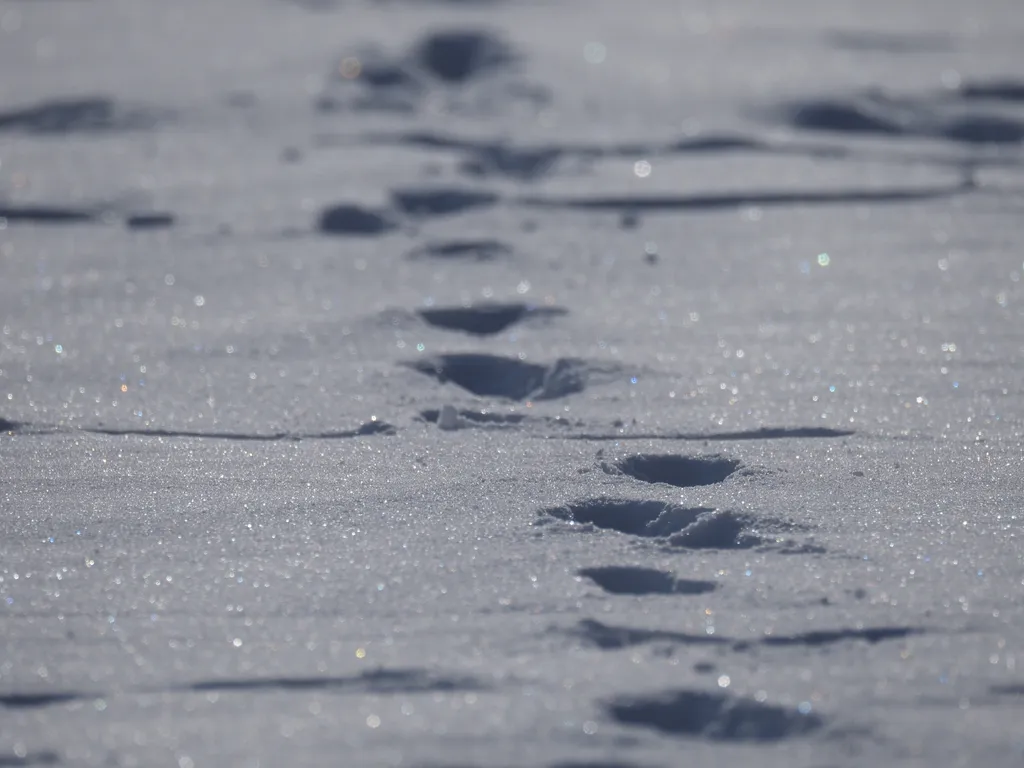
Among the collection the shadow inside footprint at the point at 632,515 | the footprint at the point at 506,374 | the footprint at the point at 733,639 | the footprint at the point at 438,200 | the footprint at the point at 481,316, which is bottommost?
the footprint at the point at 733,639

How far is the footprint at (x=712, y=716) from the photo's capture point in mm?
1407

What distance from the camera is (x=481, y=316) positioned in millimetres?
2553

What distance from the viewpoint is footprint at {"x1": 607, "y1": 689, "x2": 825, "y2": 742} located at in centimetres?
141

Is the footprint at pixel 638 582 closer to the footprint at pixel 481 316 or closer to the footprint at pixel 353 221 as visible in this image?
the footprint at pixel 481 316

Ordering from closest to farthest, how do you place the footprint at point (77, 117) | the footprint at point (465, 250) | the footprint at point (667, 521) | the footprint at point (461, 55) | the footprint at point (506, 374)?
the footprint at point (667, 521) → the footprint at point (506, 374) → the footprint at point (465, 250) → the footprint at point (77, 117) → the footprint at point (461, 55)

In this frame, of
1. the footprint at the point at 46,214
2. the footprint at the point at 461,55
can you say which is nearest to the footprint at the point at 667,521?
the footprint at the point at 46,214

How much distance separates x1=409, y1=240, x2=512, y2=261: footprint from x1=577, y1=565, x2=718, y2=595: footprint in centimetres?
125

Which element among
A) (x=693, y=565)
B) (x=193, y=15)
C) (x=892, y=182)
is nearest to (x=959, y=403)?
(x=693, y=565)

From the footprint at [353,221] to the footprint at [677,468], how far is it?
120 cm

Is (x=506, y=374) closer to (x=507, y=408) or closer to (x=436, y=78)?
(x=507, y=408)

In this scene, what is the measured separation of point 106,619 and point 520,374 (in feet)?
3.04

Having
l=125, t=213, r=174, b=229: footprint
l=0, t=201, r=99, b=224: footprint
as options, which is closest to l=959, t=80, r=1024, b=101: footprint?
l=125, t=213, r=174, b=229: footprint

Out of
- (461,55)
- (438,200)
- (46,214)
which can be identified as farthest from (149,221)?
(461,55)

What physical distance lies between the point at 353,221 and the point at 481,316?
636 mm
